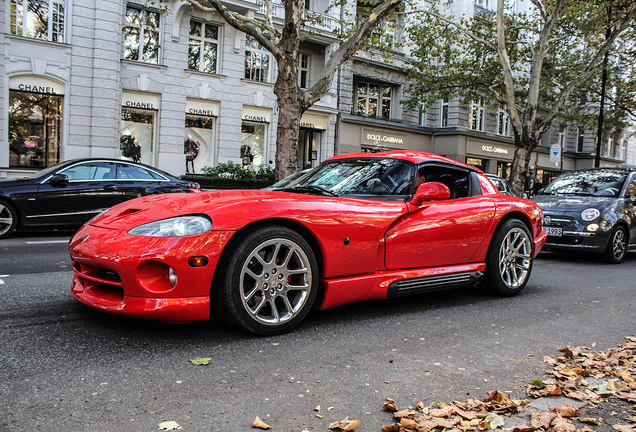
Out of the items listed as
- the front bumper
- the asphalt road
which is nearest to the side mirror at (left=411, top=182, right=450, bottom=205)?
the asphalt road

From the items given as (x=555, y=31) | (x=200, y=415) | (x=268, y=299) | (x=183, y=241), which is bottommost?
(x=200, y=415)

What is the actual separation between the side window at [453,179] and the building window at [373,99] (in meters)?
23.6

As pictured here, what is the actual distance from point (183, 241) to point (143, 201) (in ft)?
3.08

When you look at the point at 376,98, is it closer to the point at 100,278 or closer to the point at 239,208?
the point at 239,208

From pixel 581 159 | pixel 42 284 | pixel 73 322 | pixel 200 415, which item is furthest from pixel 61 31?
pixel 581 159

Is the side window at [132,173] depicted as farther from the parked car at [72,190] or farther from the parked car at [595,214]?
the parked car at [595,214]

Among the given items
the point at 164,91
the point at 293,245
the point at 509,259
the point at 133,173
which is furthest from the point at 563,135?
the point at 293,245

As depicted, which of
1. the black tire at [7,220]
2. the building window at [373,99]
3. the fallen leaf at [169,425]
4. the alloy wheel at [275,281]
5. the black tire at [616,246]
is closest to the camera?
the fallen leaf at [169,425]

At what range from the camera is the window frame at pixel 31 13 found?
1664 cm

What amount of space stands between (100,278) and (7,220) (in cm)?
683

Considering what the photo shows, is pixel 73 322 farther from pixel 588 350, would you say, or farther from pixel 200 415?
pixel 588 350

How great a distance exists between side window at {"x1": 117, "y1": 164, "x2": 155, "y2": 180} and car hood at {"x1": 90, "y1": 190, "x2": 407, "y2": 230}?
6.68 metres

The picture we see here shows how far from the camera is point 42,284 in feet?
16.1

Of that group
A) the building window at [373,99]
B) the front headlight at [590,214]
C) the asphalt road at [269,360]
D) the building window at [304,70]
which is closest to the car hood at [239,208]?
the asphalt road at [269,360]
